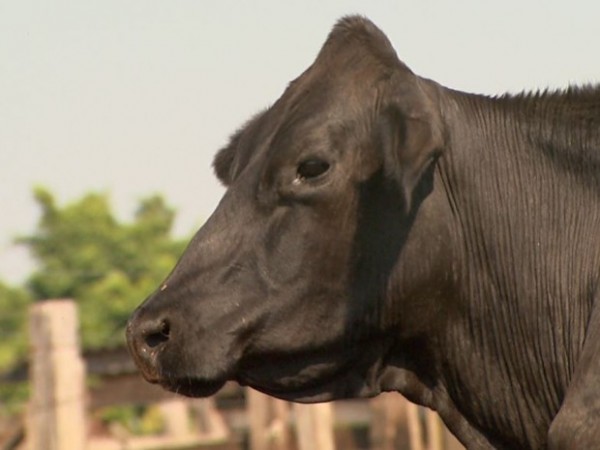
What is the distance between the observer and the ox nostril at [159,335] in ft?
18.5

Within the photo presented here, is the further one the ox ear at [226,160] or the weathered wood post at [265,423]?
the weathered wood post at [265,423]

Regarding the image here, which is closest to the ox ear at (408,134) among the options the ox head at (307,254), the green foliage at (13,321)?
the ox head at (307,254)

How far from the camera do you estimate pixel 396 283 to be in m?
5.75

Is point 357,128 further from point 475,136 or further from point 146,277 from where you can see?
point 146,277

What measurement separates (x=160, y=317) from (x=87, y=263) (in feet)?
88.7

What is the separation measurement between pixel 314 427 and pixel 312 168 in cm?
578

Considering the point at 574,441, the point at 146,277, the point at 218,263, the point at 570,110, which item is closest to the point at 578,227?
the point at 570,110

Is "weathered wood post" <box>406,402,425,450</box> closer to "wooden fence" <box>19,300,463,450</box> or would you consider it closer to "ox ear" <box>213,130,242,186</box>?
"wooden fence" <box>19,300,463,450</box>

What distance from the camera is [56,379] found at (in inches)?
448

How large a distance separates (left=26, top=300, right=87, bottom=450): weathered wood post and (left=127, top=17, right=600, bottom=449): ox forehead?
5.60m

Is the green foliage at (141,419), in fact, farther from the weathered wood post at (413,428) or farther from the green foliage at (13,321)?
the weathered wood post at (413,428)

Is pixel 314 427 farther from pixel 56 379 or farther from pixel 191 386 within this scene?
pixel 191 386

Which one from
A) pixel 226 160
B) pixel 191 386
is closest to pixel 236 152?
pixel 226 160

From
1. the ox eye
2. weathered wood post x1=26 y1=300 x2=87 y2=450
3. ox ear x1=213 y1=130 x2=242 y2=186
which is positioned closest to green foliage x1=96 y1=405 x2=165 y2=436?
weathered wood post x1=26 y1=300 x2=87 y2=450
